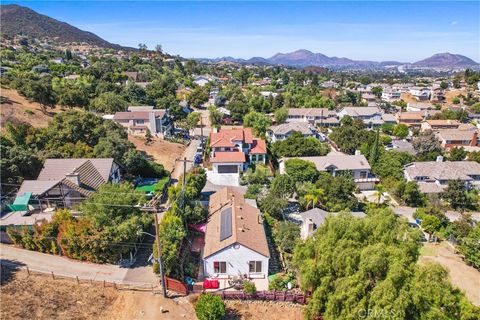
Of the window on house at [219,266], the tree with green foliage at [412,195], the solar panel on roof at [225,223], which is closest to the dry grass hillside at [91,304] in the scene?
the window on house at [219,266]

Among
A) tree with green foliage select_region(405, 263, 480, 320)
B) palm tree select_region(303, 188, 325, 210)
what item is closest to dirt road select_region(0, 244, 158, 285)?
tree with green foliage select_region(405, 263, 480, 320)

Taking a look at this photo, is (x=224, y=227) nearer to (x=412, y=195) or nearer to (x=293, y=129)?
(x=412, y=195)

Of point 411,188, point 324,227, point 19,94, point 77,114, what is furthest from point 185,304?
point 19,94

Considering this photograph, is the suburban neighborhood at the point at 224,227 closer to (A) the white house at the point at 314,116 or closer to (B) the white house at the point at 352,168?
(B) the white house at the point at 352,168

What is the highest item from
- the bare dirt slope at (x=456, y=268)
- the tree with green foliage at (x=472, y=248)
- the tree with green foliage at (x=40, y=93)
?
the tree with green foliage at (x=40, y=93)

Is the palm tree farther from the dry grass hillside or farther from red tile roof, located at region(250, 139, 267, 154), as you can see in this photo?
red tile roof, located at region(250, 139, 267, 154)

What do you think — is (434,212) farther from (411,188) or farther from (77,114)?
(77,114)
